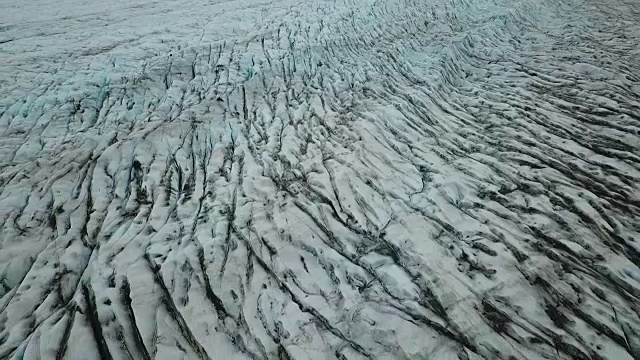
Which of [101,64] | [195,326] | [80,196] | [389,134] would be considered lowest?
[195,326]

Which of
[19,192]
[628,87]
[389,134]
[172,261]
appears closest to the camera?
[172,261]

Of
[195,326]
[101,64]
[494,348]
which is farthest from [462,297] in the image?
[101,64]

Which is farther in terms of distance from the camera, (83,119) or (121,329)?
(83,119)

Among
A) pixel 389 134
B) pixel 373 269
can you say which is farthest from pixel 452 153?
pixel 373 269

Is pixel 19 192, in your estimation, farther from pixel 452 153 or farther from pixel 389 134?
pixel 452 153

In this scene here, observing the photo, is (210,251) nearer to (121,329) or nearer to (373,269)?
(121,329)

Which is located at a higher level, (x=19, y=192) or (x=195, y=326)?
(x=19, y=192)

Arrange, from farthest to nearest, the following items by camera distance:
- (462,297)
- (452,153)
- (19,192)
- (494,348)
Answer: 1. (452,153)
2. (19,192)
3. (462,297)
4. (494,348)
